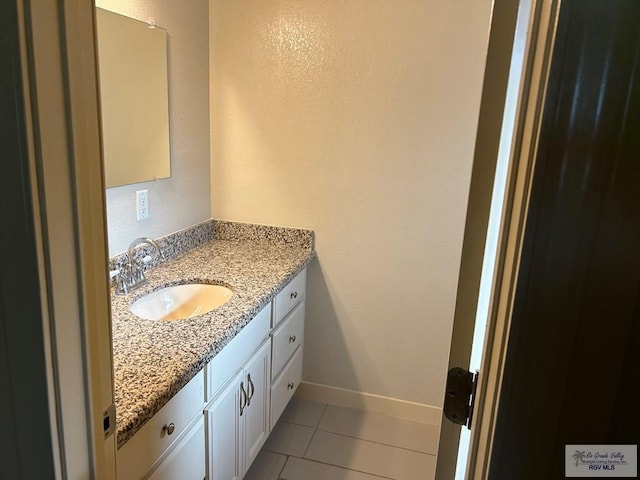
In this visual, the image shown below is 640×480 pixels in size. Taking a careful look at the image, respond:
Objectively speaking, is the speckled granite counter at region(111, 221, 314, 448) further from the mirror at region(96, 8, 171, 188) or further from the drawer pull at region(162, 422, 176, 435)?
the mirror at region(96, 8, 171, 188)

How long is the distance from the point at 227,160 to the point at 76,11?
1.83m

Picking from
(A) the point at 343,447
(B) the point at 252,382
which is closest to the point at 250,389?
(B) the point at 252,382

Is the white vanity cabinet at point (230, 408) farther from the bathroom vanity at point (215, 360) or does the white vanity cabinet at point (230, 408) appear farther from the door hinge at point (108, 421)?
the door hinge at point (108, 421)

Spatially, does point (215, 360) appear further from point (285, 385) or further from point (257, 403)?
point (285, 385)

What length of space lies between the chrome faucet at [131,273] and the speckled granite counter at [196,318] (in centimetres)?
4

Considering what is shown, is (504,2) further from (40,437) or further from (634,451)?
(40,437)

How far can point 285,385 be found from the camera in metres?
2.29

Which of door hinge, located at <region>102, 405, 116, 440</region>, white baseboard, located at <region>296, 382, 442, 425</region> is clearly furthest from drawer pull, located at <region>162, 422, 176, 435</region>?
white baseboard, located at <region>296, 382, 442, 425</region>

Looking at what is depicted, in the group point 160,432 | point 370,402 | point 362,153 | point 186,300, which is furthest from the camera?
point 370,402

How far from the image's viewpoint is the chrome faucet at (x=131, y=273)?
5.69 ft

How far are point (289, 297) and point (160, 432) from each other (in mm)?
1034

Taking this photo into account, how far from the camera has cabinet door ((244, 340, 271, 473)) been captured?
183cm

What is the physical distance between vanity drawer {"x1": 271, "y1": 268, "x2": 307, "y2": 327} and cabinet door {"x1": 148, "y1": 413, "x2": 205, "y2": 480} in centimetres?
63

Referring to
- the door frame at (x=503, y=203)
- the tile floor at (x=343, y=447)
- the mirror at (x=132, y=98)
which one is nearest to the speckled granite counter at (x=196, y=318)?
the mirror at (x=132, y=98)
